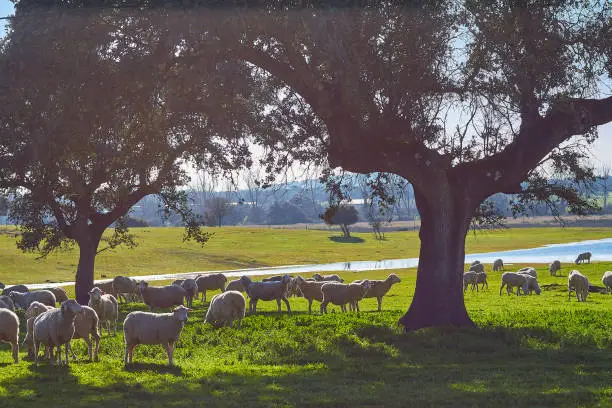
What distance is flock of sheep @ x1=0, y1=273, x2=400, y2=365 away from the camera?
52.5ft

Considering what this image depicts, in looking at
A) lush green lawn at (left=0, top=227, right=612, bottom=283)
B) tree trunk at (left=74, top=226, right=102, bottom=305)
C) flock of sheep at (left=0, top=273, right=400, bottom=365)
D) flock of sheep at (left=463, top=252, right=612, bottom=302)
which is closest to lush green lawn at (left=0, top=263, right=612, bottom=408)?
flock of sheep at (left=0, top=273, right=400, bottom=365)

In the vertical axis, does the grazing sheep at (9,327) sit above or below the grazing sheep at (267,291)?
above

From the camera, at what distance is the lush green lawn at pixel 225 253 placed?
76062mm

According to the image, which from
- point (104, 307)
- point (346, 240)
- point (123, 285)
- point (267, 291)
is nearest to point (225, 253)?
point (346, 240)

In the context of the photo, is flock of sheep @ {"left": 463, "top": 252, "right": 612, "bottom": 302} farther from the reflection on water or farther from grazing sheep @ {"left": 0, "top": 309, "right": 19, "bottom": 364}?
grazing sheep @ {"left": 0, "top": 309, "right": 19, "bottom": 364}

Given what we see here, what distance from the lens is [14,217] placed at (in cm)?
3650

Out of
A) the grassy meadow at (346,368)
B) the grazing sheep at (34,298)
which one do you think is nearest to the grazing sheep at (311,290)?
the grassy meadow at (346,368)

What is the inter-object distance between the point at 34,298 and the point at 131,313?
15491 mm

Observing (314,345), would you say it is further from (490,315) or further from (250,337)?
(490,315)

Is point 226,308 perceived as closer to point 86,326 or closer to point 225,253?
point 86,326

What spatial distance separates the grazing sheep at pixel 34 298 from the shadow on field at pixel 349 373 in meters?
8.87

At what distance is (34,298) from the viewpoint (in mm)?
30156

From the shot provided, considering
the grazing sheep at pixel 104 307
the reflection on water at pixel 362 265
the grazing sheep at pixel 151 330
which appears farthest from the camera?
the reflection on water at pixel 362 265

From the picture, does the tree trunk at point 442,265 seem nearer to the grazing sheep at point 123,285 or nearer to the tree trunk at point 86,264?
the tree trunk at point 86,264
